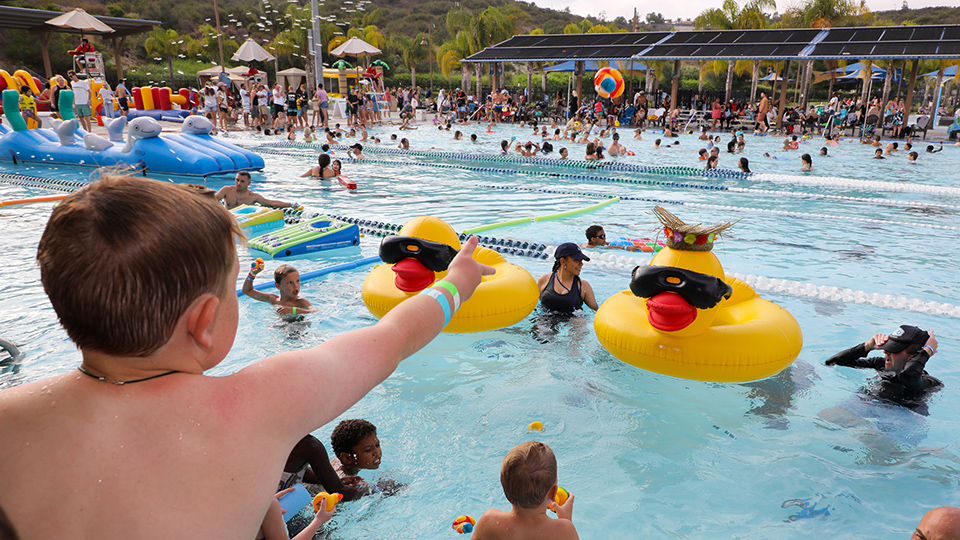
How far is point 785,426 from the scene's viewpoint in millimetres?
3727

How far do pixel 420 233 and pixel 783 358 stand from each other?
2468 millimetres

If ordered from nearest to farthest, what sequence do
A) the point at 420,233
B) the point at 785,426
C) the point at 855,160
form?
the point at 785,426, the point at 420,233, the point at 855,160

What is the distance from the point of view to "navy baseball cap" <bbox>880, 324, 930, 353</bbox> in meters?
3.58

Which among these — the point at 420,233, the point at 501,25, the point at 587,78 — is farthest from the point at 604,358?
the point at 587,78

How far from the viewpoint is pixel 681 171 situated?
13.4 m

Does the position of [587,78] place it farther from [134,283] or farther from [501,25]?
[134,283]

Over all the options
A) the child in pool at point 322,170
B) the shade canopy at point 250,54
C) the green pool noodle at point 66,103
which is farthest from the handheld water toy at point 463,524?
the shade canopy at point 250,54

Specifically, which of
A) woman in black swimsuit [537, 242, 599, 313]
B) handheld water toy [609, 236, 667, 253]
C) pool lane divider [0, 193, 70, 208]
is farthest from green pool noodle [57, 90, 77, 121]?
woman in black swimsuit [537, 242, 599, 313]

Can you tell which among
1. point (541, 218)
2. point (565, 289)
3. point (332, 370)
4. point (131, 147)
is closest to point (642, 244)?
point (541, 218)

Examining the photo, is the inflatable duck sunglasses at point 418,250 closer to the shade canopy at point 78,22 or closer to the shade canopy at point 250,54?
the shade canopy at point 78,22

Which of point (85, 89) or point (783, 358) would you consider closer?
point (783, 358)

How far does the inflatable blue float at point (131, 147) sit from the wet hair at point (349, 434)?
949 centimetres

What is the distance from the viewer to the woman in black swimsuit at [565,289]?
4875 mm

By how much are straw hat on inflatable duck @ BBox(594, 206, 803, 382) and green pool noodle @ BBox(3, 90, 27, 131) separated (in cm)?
1344
